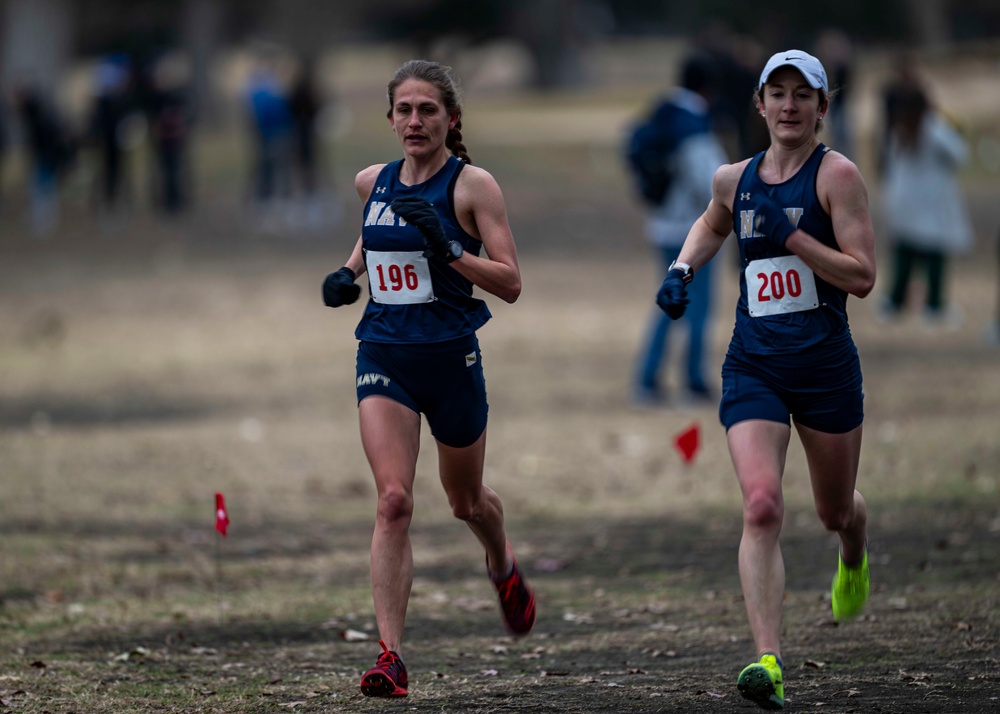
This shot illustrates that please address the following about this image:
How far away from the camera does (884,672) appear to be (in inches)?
224

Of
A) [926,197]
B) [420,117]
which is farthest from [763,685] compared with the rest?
[926,197]

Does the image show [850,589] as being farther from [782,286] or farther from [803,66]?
[803,66]

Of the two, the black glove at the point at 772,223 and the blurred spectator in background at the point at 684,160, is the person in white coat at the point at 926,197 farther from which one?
the black glove at the point at 772,223

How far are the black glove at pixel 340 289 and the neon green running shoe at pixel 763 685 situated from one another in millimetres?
Result: 1924

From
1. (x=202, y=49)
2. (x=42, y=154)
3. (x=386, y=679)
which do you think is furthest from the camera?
(x=202, y=49)

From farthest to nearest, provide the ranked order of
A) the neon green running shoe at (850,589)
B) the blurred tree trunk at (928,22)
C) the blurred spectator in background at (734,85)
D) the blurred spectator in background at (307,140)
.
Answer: the blurred tree trunk at (928,22)
the blurred spectator in background at (307,140)
the blurred spectator in background at (734,85)
the neon green running shoe at (850,589)

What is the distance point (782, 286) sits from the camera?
17.8ft

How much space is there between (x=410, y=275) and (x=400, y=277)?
0.04 meters

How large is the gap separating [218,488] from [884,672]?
5.53m

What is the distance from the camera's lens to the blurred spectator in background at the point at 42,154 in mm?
25953

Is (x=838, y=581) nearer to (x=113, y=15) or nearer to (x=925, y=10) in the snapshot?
(x=925, y=10)

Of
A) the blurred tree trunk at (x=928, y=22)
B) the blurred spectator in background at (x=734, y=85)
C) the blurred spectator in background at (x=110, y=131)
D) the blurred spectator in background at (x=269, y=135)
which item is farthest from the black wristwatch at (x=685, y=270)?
the blurred tree trunk at (x=928, y=22)

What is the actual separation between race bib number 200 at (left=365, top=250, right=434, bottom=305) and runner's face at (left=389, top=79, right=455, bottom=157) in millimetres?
379

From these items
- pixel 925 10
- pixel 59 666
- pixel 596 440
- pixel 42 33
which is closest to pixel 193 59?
pixel 42 33
